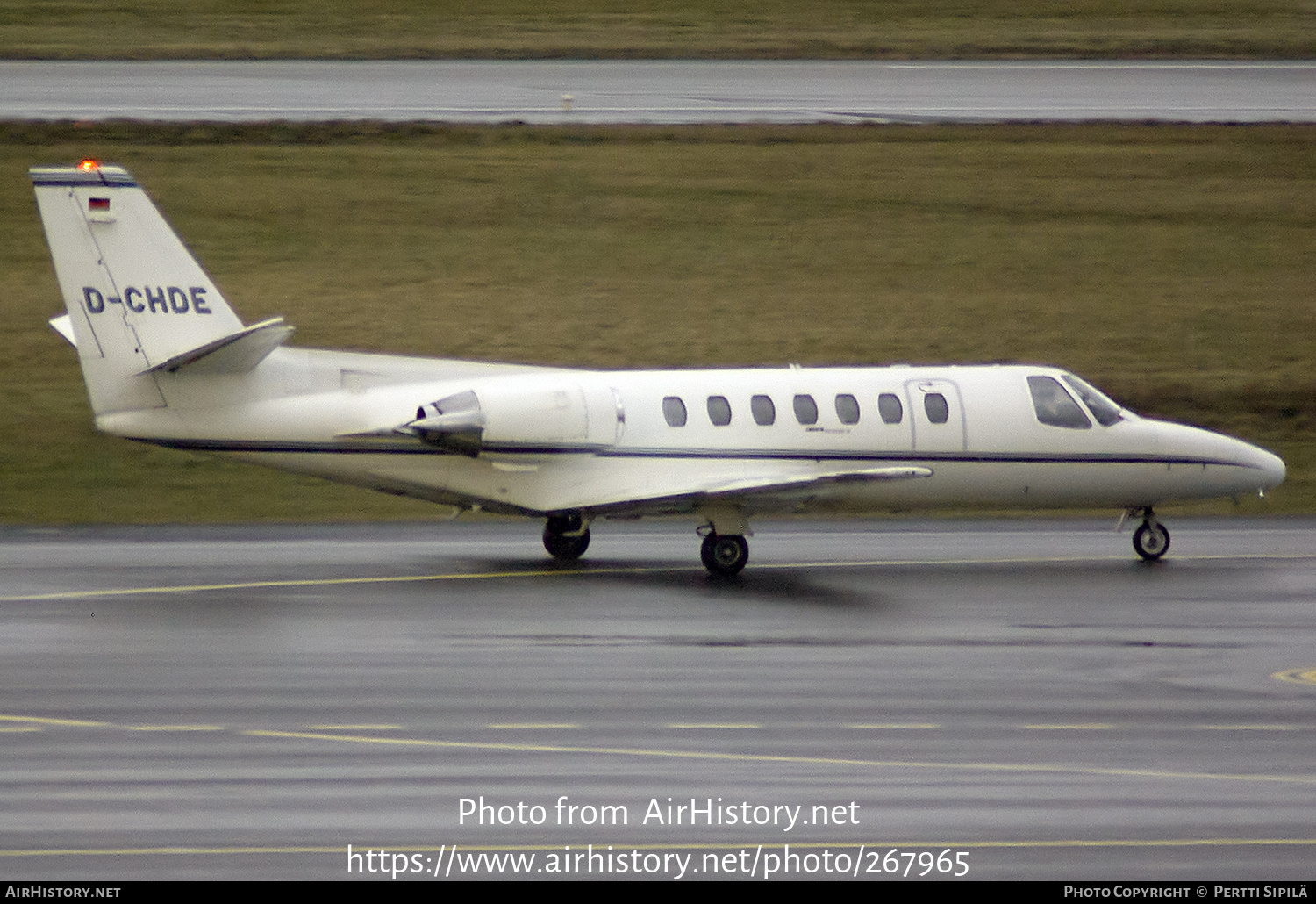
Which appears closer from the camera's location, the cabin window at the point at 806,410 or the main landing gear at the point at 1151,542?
the cabin window at the point at 806,410

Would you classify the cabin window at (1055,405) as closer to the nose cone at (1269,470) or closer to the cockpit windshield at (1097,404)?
the cockpit windshield at (1097,404)

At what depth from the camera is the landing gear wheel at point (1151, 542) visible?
2280 centimetres

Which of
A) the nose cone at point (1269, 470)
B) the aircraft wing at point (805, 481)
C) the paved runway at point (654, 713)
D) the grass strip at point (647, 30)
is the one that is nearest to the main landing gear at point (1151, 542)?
the paved runway at point (654, 713)

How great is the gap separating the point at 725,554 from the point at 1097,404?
548 centimetres

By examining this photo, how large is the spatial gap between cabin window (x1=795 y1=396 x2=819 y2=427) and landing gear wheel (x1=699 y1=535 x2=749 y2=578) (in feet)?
5.90

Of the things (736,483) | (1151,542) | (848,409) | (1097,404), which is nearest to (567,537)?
(736,483)

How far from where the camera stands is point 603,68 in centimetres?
4688

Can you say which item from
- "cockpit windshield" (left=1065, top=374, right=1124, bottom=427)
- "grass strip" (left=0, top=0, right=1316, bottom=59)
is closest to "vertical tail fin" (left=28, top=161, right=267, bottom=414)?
"cockpit windshield" (left=1065, top=374, right=1124, bottom=427)

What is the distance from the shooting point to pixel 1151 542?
22797mm

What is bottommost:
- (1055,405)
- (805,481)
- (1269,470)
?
(805,481)

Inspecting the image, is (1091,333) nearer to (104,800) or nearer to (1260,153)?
(1260,153)

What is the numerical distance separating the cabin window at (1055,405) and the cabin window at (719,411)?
13.0 feet

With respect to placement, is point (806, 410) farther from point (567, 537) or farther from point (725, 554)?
point (567, 537)
